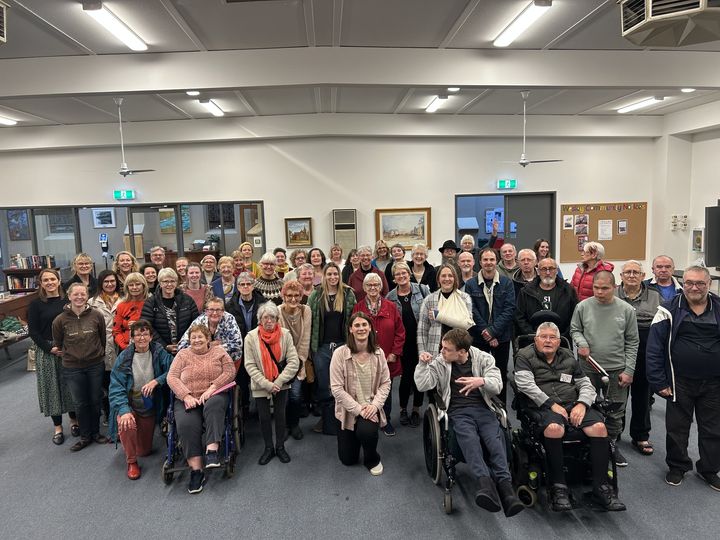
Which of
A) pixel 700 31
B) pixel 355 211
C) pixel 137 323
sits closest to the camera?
pixel 700 31

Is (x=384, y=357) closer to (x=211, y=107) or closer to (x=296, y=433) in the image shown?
(x=296, y=433)

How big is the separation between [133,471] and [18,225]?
776 cm

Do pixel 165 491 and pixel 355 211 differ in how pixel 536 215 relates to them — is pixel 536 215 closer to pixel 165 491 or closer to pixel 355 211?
pixel 355 211

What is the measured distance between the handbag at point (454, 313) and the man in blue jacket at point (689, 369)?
130cm

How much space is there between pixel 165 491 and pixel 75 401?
124 centimetres

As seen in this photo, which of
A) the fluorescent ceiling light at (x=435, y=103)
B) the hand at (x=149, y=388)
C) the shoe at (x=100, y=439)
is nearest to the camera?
the hand at (x=149, y=388)

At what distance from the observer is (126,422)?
3131 millimetres

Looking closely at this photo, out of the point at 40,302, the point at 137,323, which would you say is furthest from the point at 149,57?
the point at 137,323

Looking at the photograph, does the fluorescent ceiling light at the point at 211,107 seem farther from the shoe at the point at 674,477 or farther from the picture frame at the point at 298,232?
the shoe at the point at 674,477

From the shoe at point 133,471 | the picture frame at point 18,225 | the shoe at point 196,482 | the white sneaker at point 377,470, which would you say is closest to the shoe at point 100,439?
the shoe at point 133,471

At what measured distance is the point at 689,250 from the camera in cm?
844

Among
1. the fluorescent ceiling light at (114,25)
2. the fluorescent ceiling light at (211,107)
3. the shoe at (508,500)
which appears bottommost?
the shoe at (508,500)

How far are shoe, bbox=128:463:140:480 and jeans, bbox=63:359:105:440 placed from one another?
2.50ft

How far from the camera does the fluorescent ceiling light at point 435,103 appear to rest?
22.2ft
